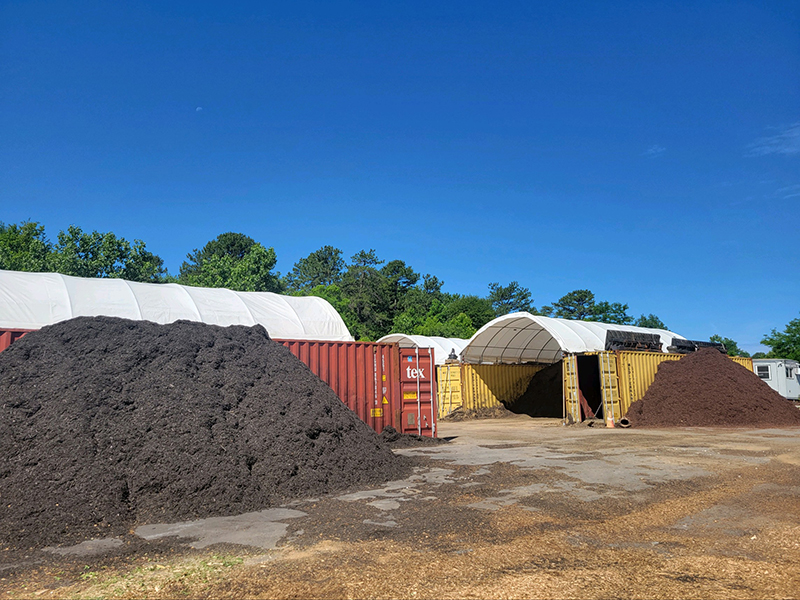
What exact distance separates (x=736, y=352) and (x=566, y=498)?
102540 millimetres

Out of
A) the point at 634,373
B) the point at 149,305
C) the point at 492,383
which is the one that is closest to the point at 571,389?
the point at 634,373

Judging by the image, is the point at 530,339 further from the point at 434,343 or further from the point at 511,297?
the point at 511,297

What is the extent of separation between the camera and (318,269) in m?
89.9

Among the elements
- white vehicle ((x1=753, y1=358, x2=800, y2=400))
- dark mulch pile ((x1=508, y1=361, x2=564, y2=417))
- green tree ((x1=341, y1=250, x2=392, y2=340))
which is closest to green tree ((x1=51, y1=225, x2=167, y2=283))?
green tree ((x1=341, y1=250, x2=392, y2=340))

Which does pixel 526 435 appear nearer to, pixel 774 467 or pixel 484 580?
pixel 774 467

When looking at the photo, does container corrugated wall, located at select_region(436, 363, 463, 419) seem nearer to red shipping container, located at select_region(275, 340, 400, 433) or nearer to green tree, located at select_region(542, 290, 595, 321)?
red shipping container, located at select_region(275, 340, 400, 433)

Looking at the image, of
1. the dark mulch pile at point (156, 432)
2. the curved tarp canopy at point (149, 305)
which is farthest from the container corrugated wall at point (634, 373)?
the dark mulch pile at point (156, 432)

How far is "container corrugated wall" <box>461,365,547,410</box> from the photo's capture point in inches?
1155

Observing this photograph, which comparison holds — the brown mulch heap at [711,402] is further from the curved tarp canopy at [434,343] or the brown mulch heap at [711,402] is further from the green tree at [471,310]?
the green tree at [471,310]

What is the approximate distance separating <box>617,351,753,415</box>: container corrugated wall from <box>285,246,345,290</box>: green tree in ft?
220

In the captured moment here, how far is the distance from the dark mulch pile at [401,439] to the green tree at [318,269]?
242 feet

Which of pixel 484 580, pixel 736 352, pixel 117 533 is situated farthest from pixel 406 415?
pixel 736 352

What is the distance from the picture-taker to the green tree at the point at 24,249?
39188 mm

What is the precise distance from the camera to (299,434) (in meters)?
9.89
